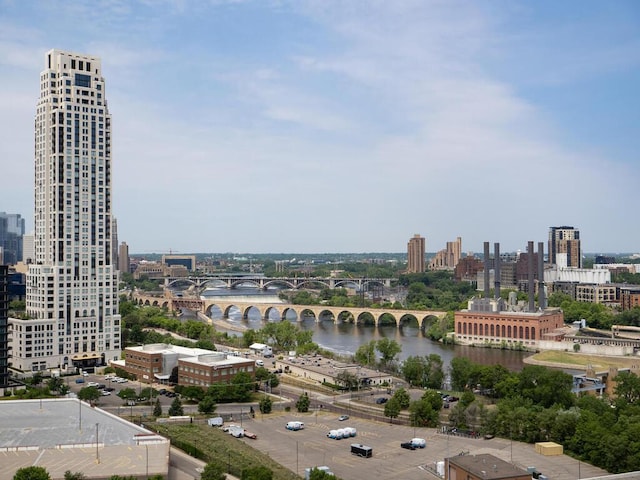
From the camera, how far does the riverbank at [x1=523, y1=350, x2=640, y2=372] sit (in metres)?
40.4

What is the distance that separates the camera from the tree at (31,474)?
15.6m

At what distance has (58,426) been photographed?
20297 mm

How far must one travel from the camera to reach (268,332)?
4612cm

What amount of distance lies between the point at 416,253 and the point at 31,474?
11214 cm

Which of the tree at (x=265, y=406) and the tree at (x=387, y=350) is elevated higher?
the tree at (x=387, y=350)

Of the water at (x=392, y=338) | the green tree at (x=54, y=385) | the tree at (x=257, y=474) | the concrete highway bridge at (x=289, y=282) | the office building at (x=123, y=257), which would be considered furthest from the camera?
the office building at (x=123, y=257)

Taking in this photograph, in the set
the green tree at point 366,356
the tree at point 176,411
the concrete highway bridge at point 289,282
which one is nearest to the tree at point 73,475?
the tree at point 176,411

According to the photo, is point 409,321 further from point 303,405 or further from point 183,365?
point 303,405

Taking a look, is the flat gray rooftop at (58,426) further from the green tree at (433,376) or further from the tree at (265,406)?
the green tree at (433,376)

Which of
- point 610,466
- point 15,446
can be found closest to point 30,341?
point 15,446

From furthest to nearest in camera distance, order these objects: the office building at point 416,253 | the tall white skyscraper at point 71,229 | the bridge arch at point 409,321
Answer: the office building at point 416,253, the bridge arch at point 409,321, the tall white skyscraper at point 71,229

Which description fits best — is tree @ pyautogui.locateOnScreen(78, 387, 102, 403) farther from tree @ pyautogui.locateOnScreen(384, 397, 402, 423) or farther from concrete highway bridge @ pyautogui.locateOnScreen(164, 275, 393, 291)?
concrete highway bridge @ pyautogui.locateOnScreen(164, 275, 393, 291)

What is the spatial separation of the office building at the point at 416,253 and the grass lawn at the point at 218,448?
10240 cm

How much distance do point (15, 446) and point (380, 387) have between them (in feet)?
55.3
